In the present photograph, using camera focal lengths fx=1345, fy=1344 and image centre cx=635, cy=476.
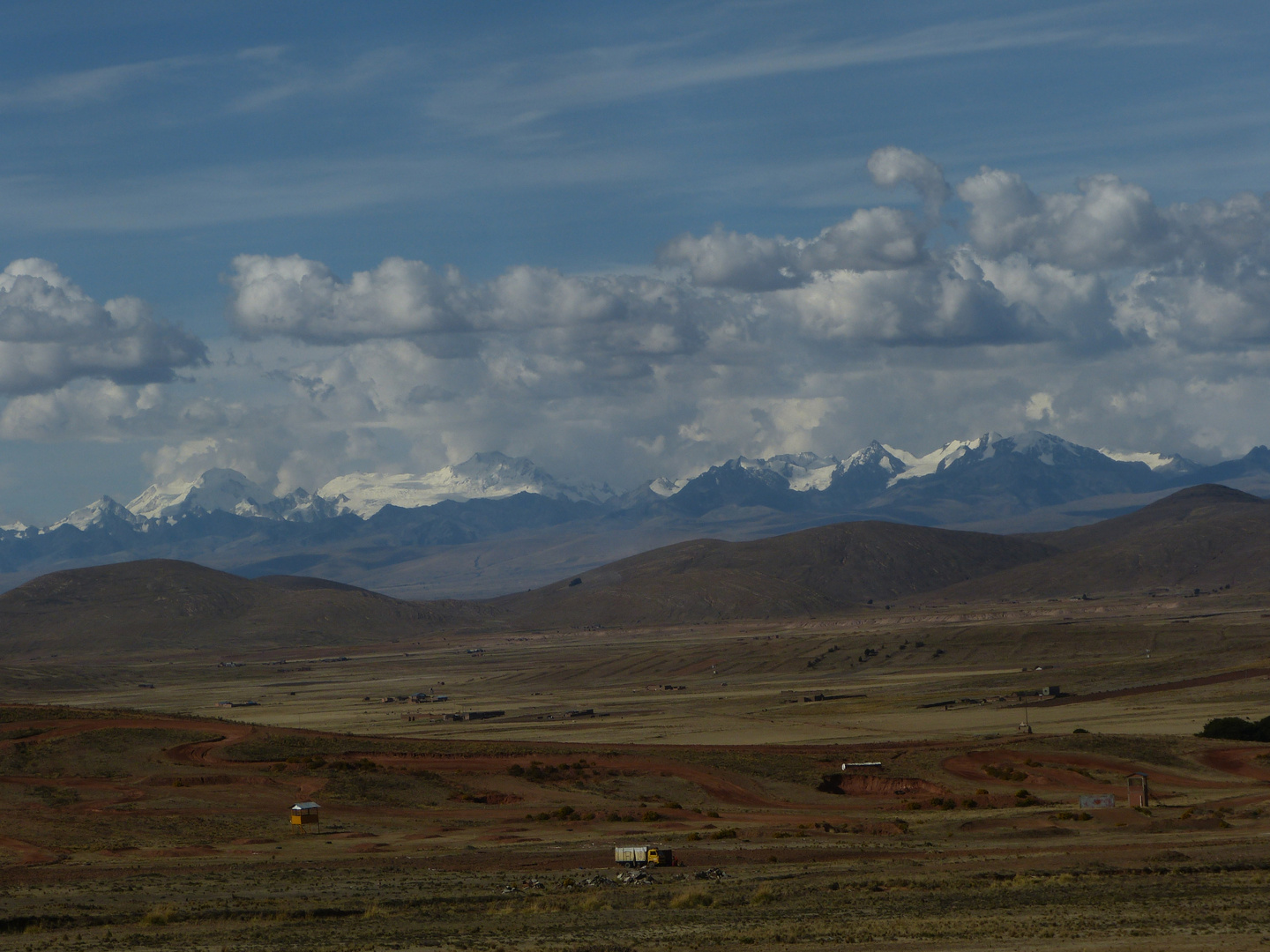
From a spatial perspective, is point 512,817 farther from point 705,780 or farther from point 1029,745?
point 1029,745

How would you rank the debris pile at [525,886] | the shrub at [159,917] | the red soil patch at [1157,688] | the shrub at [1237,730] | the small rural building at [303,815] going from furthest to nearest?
the red soil patch at [1157,688] → the shrub at [1237,730] → the small rural building at [303,815] → the debris pile at [525,886] → the shrub at [159,917]

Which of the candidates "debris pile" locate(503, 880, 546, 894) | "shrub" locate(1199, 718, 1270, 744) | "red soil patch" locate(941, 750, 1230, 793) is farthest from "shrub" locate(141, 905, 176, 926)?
"shrub" locate(1199, 718, 1270, 744)

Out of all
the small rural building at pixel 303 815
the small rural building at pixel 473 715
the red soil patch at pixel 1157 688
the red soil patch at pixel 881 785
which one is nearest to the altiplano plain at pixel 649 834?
the red soil patch at pixel 881 785

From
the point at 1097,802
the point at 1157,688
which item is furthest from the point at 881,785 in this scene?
the point at 1157,688

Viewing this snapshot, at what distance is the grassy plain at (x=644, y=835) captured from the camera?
1389 inches

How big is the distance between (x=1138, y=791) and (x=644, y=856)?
92.6 ft

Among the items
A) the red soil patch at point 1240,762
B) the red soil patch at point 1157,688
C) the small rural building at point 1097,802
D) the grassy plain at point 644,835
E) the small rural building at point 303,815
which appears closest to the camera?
the grassy plain at point 644,835

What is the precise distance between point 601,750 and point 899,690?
245 feet

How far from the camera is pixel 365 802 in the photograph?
2618 inches

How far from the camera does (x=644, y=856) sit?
157 feet

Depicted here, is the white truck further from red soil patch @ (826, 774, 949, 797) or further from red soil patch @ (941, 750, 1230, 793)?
red soil patch @ (941, 750, 1230, 793)

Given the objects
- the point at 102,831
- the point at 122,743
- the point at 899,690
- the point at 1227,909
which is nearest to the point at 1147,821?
the point at 1227,909

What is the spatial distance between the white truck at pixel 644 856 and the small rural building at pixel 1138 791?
85.9 ft

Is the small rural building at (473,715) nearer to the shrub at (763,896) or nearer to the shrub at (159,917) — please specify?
the shrub at (763,896)
